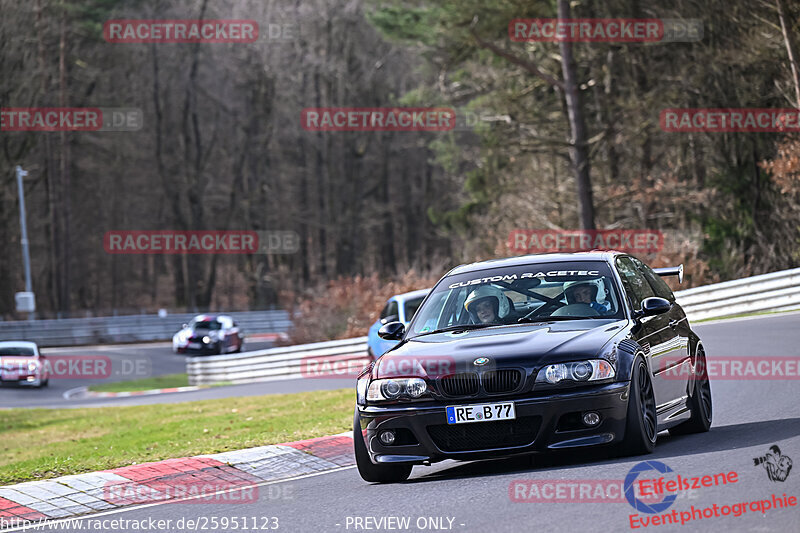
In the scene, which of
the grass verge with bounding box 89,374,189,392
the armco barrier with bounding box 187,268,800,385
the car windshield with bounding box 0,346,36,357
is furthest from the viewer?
the car windshield with bounding box 0,346,36,357

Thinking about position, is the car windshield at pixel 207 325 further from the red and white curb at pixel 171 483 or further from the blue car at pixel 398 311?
the red and white curb at pixel 171 483

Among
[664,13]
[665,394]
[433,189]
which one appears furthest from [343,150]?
[665,394]

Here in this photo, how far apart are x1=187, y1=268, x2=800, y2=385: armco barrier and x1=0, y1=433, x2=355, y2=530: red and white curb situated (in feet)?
52.7

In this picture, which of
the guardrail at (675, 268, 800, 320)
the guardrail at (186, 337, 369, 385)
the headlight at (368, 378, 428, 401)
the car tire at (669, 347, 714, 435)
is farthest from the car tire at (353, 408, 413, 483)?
the guardrail at (186, 337, 369, 385)

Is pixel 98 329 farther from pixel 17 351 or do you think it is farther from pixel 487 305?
pixel 487 305

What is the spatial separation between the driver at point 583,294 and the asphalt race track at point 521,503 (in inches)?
44.1

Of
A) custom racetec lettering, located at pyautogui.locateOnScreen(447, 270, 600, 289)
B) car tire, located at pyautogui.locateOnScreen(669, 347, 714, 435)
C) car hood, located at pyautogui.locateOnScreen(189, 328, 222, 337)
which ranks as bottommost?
car hood, located at pyautogui.locateOnScreen(189, 328, 222, 337)

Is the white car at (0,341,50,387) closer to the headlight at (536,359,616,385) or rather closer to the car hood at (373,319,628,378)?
the car hood at (373,319,628,378)

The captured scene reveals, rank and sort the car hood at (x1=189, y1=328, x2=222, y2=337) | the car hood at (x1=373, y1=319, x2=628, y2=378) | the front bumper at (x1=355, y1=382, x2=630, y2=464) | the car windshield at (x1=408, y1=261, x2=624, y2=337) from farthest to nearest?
1. the car hood at (x1=189, y1=328, x2=222, y2=337)
2. the car windshield at (x1=408, y1=261, x2=624, y2=337)
3. the car hood at (x1=373, y1=319, x2=628, y2=378)
4. the front bumper at (x1=355, y1=382, x2=630, y2=464)

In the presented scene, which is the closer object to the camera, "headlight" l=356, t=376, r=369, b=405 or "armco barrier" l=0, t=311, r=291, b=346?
"headlight" l=356, t=376, r=369, b=405

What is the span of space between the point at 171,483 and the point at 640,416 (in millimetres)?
3665

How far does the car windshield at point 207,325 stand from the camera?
45.3m

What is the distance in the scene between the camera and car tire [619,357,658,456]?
8023mm

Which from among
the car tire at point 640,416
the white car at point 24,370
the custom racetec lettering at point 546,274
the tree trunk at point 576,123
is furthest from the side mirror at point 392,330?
the white car at point 24,370
